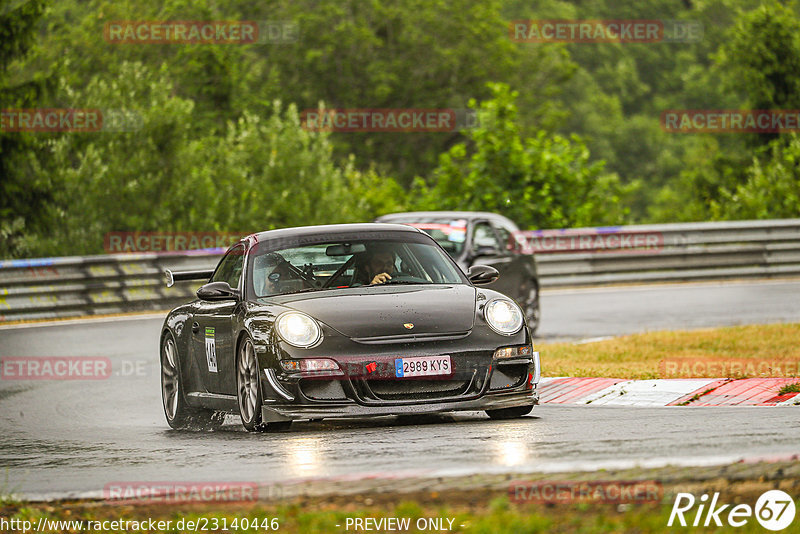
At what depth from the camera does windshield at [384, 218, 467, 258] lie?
717 inches

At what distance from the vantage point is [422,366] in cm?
966

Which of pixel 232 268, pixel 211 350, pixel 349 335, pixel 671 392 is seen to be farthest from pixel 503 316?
pixel 232 268

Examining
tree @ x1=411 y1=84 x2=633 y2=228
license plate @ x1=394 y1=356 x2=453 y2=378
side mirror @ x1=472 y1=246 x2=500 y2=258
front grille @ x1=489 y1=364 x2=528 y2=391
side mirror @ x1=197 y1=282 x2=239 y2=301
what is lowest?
front grille @ x1=489 y1=364 x2=528 y2=391

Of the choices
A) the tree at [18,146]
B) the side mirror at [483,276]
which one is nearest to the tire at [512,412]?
the side mirror at [483,276]

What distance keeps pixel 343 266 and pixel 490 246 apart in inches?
304

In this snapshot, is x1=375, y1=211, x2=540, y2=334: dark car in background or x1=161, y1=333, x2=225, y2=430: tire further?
x1=375, y1=211, x2=540, y2=334: dark car in background

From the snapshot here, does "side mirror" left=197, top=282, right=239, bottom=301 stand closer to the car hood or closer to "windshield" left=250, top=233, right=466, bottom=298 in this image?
"windshield" left=250, top=233, right=466, bottom=298

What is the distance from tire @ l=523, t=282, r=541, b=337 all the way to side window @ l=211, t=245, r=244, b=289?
766cm

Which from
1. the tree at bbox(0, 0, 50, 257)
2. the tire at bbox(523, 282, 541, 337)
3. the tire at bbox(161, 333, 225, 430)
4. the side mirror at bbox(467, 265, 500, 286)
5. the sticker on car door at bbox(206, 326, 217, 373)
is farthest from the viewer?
the tree at bbox(0, 0, 50, 257)

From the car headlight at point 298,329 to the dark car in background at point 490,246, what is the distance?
810cm

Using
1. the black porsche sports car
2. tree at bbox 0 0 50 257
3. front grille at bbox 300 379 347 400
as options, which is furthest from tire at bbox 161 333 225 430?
tree at bbox 0 0 50 257

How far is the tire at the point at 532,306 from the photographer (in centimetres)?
1911

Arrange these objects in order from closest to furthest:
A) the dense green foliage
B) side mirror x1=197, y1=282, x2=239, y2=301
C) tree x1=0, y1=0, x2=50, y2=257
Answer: side mirror x1=197, y1=282, x2=239, y2=301 → tree x1=0, y1=0, x2=50, y2=257 → the dense green foliage

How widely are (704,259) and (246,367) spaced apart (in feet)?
58.7
